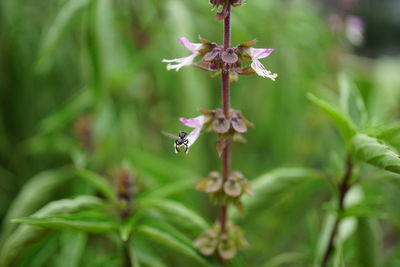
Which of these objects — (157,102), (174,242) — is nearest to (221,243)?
(174,242)

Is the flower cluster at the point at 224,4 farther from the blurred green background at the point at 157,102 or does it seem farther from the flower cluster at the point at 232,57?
the blurred green background at the point at 157,102

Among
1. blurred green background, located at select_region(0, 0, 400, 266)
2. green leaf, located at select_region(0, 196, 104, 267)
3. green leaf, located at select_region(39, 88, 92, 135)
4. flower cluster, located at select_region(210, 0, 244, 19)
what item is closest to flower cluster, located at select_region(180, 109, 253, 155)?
flower cluster, located at select_region(210, 0, 244, 19)

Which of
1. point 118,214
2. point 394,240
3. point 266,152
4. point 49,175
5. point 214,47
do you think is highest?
point 214,47

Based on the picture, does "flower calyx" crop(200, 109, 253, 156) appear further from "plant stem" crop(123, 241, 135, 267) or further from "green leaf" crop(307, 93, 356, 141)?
"plant stem" crop(123, 241, 135, 267)

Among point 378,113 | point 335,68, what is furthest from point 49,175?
point 335,68

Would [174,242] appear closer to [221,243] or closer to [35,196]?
[221,243]

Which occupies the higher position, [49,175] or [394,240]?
A: [49,175]

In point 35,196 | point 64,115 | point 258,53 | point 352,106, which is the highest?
point 258,53

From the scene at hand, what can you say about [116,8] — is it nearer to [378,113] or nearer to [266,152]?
[266,152]
